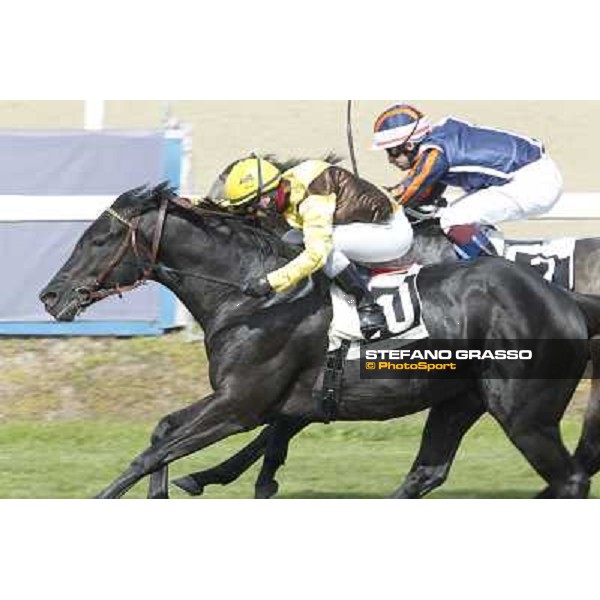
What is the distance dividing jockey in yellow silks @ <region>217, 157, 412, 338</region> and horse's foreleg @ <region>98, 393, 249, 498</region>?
51cm

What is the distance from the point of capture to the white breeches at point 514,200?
25.4 ft

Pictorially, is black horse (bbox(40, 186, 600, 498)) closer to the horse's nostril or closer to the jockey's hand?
the horse's nostril

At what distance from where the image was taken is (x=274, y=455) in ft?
24.6

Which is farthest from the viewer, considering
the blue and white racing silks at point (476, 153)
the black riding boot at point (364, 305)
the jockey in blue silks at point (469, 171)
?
the blue and white racing silks at point (476, 153)

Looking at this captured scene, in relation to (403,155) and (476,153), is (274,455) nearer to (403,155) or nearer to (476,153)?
(403,155)

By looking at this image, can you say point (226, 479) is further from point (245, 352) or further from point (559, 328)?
point (559, 328)

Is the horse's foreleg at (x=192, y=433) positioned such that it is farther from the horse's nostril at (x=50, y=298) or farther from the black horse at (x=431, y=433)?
the horse's nostril at (x=50, y=298)

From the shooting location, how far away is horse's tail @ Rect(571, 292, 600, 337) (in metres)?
7.07

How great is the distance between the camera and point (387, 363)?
6973 mm

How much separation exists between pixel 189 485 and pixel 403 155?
6.18 ft

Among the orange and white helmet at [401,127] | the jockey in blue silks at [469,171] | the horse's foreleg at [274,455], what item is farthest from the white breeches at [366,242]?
the horse's foreleg at [274,455]

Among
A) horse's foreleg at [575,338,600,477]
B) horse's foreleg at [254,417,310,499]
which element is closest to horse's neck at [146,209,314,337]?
horse's foreleg at [254,417,310,499]

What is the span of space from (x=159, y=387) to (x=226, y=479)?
2.28m

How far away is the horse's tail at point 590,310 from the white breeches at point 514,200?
83 centimetres
